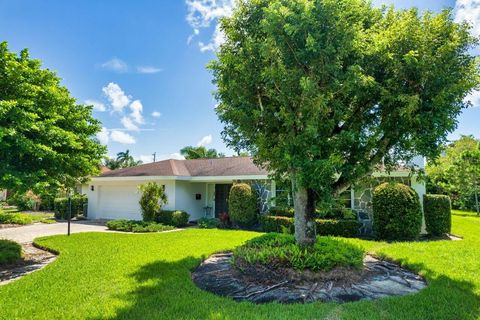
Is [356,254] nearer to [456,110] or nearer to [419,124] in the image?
[419,124]

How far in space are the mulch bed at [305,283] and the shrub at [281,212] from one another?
6.68 metres

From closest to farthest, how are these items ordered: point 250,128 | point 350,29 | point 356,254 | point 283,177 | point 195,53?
point 350,29 → point 356,254 → point 250,128 → point 283,177 → point 195,53

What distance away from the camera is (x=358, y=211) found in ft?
44.5

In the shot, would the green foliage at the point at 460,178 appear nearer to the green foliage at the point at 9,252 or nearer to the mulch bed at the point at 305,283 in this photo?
the mulch bed at the point at 305,283

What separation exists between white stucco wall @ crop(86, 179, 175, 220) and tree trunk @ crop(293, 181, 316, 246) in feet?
37.6

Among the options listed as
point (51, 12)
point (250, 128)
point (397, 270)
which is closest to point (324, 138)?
point (250, 128)

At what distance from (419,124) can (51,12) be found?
432 inches

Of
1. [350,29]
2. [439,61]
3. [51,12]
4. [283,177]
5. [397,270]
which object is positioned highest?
[51,12]

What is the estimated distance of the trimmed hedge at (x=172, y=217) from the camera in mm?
15781

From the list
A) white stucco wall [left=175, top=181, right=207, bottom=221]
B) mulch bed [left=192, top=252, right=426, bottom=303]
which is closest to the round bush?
mulch bed [left=192, top=252, right=426, bottom=303]

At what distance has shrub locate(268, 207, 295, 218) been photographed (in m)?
13.9

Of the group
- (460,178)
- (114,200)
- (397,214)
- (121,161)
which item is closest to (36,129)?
(397,214)

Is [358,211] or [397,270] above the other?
[358,211]

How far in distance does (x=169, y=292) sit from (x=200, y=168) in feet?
45.3
